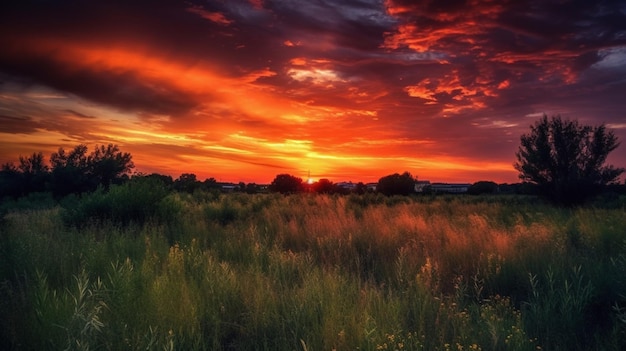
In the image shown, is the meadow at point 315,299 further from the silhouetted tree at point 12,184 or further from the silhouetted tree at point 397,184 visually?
the silhouetted tree at point 397,184

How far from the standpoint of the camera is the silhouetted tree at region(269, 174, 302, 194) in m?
61.3

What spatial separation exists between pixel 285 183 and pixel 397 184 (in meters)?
16.7

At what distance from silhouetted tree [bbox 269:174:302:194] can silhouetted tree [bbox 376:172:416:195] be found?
40.2 ft

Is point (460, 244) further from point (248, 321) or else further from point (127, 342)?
point (127, 342)

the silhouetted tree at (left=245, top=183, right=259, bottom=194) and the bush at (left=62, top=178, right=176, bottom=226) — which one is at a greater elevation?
the bush at (left=62, top=178, right=176, bottom=226)

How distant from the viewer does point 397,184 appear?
55.1m

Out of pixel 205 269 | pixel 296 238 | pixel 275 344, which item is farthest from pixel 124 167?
pixel 275 344

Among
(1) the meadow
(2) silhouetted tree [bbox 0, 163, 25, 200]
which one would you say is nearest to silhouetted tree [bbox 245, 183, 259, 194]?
(2) silhouetted tree [bbox 0, 163, 25, 200]

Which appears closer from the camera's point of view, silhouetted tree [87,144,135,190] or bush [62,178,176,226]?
bush [62,178,176,226]

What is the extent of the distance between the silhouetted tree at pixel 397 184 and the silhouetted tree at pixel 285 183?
40.2ft

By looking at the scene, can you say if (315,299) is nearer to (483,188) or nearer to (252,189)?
(252,189)

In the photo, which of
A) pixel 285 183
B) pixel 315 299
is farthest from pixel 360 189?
pixel 315 299

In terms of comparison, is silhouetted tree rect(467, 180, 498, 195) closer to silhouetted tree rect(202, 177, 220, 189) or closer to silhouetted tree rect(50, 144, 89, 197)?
silhouetted tree rect(202, 177, 220, 189)

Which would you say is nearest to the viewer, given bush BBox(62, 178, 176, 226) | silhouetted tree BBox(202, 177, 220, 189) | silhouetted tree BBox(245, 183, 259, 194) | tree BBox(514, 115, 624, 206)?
bush BBox(62, 178, 176, 226)
